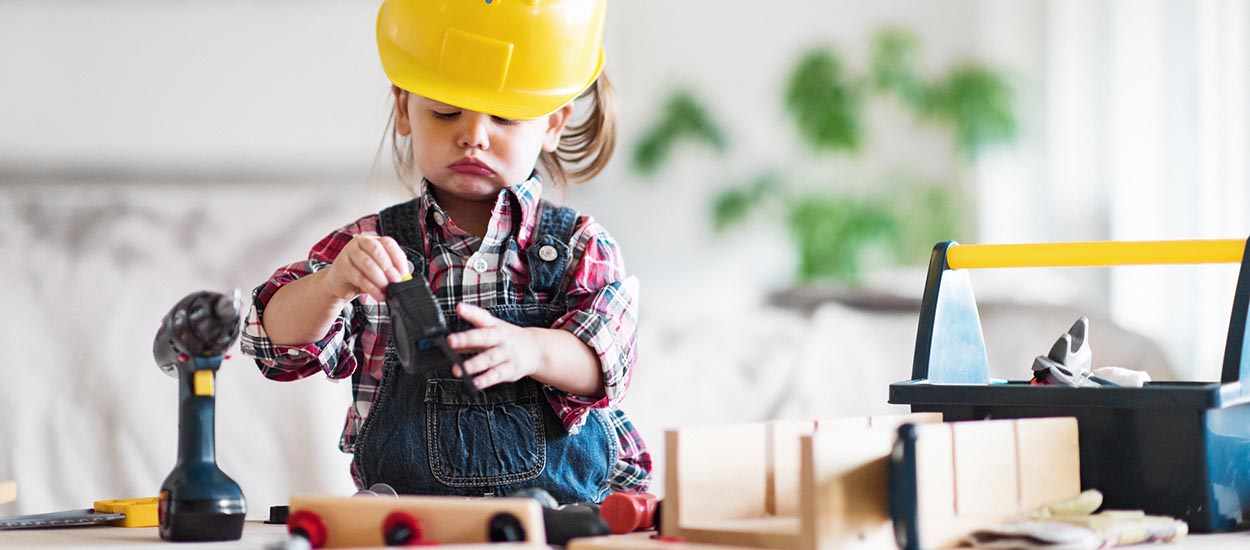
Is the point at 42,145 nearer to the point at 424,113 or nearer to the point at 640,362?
the point at 640,362

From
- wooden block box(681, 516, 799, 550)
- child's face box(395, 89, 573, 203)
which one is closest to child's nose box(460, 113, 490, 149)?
child's face box(395, 89, 573, 203)

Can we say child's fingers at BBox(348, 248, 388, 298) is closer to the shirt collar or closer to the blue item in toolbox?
the shirt collar

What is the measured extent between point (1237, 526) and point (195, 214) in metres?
1.79

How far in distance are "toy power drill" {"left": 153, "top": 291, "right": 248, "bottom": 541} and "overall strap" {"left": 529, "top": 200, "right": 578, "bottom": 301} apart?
0.32m

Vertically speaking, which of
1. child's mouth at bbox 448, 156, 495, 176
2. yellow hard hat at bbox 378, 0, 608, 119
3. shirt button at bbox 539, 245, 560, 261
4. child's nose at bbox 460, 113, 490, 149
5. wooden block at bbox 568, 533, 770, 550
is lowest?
wooden block at bbox 568, 533, 770, 550

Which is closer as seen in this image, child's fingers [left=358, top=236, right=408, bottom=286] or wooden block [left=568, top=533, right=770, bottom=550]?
wooden block [left=568, top=533, right=770, bottom=550]

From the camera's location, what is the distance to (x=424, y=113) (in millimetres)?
1022

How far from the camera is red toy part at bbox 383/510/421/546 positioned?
2.11ft

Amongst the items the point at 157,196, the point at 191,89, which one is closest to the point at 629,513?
the point at 157,196

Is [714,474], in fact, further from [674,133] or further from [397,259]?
[674,133]

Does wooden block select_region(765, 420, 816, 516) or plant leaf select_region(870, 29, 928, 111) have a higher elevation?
plant leaf select_region(870, 29, 928, 111)

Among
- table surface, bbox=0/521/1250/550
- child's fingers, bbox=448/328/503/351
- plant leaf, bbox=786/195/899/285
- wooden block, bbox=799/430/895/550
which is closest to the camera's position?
wooden block, bbox=799/430/895/550

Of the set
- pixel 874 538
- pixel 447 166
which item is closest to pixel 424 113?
pixel 447 166

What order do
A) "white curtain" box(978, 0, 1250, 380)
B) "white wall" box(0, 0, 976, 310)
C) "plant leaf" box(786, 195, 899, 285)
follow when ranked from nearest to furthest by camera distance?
1. "white wall" box(0, 0, 976, 310)
2. "white curtain" box(978, 0, 1250, 380)
3. "plant leaf" box(786, 195, 899, 285)
